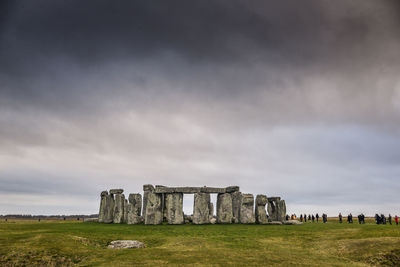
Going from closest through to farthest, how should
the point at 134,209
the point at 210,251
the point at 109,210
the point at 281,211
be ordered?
1. the point at 210,251
2. the point at 134,209
3. the point at 281,211
4. the point at 109,210

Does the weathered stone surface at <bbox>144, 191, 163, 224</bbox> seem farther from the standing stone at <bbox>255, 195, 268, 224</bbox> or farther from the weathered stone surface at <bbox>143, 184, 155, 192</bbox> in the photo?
the standing stone at <bbox>255, 195, 268, 224</bbox>

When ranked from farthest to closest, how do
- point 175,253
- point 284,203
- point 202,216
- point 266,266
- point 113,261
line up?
point 284,203 < point 202,216 < point 175,253 < point 113,261 < point 266,266

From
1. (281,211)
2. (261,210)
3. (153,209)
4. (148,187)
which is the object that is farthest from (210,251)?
(281,211)

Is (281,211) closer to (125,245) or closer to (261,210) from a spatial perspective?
Answer: (261,210)

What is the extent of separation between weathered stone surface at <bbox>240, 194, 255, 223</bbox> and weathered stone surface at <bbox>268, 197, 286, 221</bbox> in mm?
3938

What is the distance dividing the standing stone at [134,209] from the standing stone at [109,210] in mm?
3795

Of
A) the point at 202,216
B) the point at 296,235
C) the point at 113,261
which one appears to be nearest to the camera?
the point at 113,261

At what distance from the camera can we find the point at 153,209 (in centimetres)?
2695

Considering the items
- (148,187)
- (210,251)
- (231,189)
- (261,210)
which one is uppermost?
(148,187)

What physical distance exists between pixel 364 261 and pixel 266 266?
185 inches

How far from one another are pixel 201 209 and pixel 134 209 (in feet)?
21.1

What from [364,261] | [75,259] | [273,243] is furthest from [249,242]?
[75,259]

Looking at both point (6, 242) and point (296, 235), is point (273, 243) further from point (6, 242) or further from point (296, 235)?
point (6, 242)

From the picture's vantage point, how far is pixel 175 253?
13.2 metres
